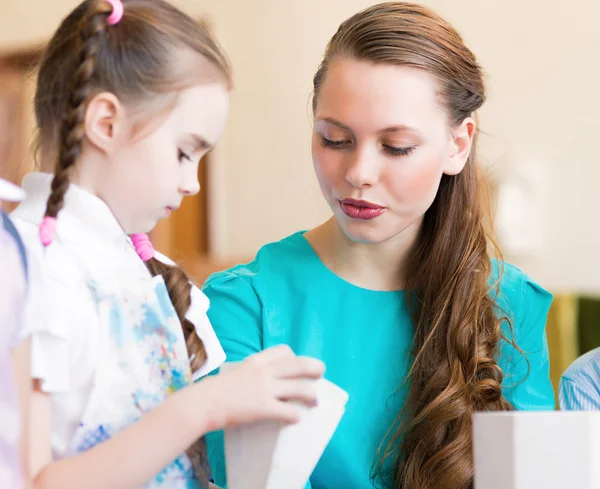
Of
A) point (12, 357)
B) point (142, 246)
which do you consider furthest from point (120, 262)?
point (12, 357)

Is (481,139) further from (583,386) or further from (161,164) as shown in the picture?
(161,164)

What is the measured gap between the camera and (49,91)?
811mm

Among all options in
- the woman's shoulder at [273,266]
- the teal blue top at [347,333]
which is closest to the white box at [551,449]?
the teal blue top at [347,333]

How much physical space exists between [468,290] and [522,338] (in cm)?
12

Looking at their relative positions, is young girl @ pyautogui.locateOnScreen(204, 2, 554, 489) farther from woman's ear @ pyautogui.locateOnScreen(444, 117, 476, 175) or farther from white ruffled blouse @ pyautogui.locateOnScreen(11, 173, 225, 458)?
white ruffled blouse @ pyautogui.locateOnScreen(11, 173, 225, 458)

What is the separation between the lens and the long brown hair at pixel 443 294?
3.79 feet

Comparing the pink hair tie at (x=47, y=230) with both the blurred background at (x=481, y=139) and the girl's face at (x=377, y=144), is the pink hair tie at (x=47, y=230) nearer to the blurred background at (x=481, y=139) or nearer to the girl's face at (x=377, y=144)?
the blurred background at (x=481, y=139)

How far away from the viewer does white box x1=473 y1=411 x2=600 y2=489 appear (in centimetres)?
73

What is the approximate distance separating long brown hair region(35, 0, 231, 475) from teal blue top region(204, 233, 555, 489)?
47 centimetres

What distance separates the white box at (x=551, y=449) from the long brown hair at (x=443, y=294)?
412 mm

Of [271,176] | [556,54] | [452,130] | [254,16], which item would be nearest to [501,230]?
→ [556,54]

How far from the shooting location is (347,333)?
4.13 feet

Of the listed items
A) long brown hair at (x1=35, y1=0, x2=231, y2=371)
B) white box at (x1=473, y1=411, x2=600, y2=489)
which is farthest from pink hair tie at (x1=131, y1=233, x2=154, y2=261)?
white box at (x1=473, y1=411, x2=600, y2=489)

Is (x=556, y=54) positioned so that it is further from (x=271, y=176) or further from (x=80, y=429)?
(x=80, y=429)
